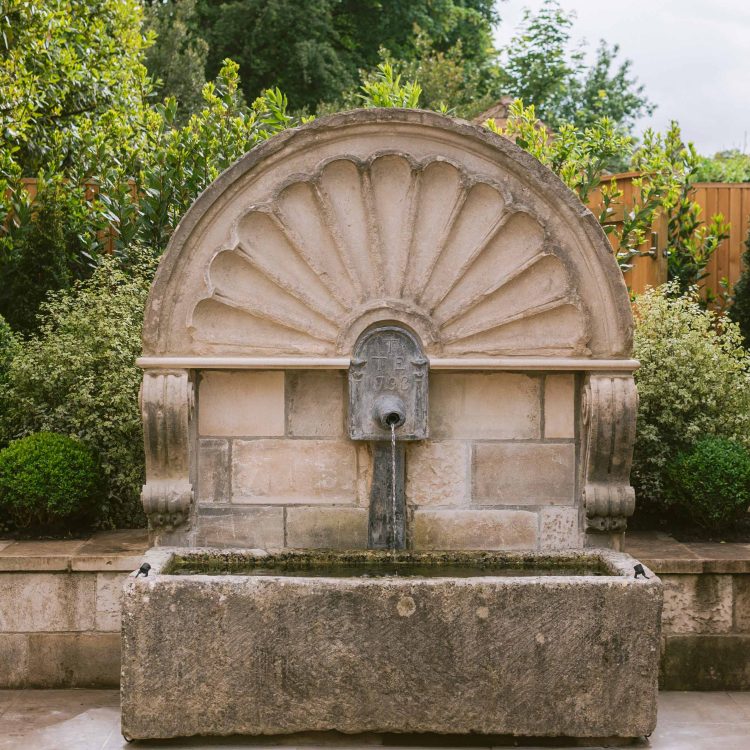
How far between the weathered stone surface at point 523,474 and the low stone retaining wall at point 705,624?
506 mm

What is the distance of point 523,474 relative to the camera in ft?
15.2

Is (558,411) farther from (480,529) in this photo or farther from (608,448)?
(480,529)

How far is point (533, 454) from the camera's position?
4.64m

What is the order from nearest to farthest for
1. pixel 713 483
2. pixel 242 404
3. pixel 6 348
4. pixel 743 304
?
pixel 242 404 < pixel 713 483 < pixel 6 348 < pixel 743 304

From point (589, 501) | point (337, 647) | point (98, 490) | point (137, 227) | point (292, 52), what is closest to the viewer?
point (337, 647)

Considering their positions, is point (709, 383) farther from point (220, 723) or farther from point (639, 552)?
point (220, 723)

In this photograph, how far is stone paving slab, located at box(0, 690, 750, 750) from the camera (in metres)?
3.82

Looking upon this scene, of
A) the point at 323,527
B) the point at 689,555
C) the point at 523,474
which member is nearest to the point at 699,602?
the point at 689,555

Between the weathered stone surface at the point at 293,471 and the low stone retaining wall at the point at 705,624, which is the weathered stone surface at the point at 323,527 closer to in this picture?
the weathered stone surface at the point at 293,471

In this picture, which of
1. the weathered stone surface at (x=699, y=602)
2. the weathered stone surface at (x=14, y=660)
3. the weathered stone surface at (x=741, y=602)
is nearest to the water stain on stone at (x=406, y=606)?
the weathered stone surface at (x=699, y=602)

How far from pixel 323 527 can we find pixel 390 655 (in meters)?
1.04

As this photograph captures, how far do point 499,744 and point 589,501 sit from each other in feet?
3.84

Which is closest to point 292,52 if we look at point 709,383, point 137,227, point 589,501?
point 137,227

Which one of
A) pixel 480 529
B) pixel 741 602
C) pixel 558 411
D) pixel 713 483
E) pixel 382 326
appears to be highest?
pixel 382 326
